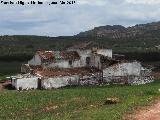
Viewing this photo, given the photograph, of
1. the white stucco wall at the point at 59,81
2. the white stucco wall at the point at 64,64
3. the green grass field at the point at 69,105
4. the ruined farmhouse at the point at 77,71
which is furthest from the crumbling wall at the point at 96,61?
the green grass field at the point at 69,105

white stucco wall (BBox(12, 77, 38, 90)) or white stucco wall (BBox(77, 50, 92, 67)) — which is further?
white stucco wall (BBox(77, 50, 92, 67))

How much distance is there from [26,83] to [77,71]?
33.6 ft

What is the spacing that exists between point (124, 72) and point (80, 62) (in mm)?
8968

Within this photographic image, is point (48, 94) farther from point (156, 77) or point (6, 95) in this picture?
point (156, 77)

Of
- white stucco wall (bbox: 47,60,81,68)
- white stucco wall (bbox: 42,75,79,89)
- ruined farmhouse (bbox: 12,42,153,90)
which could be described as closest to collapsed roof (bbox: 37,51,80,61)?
ruined farmhouse (bbox: 12,42,153,90)

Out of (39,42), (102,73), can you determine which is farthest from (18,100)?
(39,42)

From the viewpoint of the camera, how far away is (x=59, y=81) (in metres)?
71.0

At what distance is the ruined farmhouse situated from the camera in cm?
6994

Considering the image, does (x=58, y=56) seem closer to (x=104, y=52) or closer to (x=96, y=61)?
(x=96, y=61)

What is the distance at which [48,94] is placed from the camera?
180ft

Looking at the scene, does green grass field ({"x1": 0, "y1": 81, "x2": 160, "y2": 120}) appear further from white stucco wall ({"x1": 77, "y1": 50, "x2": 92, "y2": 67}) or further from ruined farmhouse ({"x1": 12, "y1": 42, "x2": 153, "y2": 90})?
white stucco wall ({"x1": 77, "y1": 50, "x2": 92, "y2": 67})

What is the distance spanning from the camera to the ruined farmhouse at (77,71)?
69.9m

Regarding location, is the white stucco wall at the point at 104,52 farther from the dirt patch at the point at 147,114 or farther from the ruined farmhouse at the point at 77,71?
the dirt patch at the point at 147,114

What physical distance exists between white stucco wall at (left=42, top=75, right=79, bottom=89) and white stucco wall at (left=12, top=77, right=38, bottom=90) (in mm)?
1292
